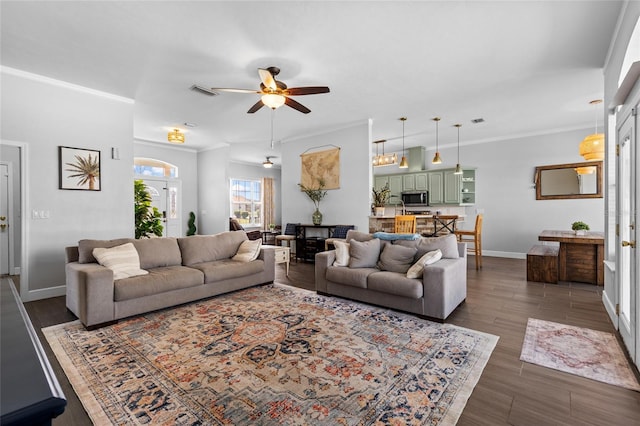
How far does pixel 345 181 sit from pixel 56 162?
4.82 m

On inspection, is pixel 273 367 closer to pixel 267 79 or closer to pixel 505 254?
pixel 267 79

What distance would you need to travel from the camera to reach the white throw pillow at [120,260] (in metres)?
3.38

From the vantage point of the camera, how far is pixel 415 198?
8320 mm

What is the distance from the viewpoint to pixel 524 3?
2.69 meters

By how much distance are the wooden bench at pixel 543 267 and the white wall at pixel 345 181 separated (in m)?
2.85

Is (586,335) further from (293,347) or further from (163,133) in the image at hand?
(163,133)

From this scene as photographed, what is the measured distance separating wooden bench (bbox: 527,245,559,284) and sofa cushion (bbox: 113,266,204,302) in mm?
5039

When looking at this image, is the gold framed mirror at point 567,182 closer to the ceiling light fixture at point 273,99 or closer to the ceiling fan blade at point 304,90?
the ceiling fan blade at point 304,90

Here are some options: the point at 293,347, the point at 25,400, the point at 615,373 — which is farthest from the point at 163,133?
the point at 615,373

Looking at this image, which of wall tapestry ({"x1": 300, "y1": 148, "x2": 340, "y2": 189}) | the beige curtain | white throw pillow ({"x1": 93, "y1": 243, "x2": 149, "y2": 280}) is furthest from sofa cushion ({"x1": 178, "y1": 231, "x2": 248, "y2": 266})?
A: the beige curtain

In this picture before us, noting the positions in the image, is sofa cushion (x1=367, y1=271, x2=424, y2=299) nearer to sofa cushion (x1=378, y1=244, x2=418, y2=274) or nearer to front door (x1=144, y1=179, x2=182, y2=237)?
sofa cushion (x1=378, y1=244, x2=418, y2=274)

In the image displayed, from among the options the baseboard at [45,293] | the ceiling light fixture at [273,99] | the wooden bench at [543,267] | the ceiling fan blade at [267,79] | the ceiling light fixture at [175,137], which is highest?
the ceiling light fixture at [175,137]

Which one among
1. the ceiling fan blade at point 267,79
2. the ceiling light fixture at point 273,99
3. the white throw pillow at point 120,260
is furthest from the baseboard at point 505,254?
the white throw pillow at point 120,260

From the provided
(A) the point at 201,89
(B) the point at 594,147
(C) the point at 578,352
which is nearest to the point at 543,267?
(B) the point at 594,147
